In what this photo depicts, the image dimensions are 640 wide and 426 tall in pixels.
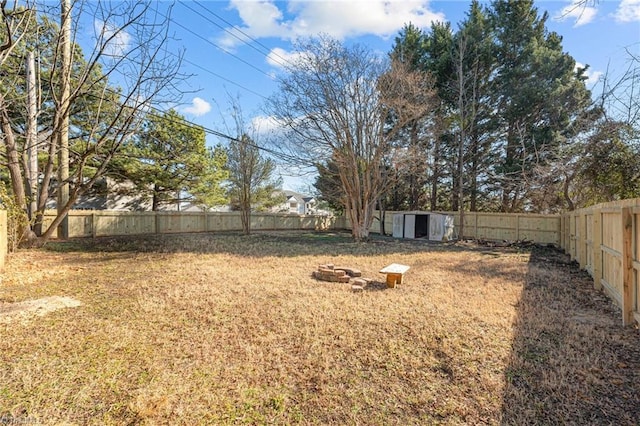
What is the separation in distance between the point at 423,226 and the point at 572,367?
13.6 meters

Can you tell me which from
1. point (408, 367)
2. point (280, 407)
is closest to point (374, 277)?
point (408, 367)

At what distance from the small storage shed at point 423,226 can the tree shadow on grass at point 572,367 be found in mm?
9901

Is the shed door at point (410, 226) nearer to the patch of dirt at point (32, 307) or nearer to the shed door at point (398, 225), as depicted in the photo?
the shed door at point (398, 225)

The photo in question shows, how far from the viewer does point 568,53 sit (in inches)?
583

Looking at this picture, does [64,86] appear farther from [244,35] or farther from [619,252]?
[619,252]

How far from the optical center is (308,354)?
2.65 metres

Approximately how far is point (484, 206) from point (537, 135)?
16.1 ft

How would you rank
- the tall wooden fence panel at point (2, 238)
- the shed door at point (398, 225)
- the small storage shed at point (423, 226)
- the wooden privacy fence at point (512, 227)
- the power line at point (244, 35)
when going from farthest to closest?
the shed door at point (398, 225) < the small storage shed at point (423, 226) < the wooden privacy fence at point (512, 227) < the power line at point (244, 35) < the tall wooden fence panel at point (2, 238)

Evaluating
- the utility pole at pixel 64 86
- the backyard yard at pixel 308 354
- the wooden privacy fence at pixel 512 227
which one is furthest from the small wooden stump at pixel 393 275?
the wooden privacy fence at pixel 512 227

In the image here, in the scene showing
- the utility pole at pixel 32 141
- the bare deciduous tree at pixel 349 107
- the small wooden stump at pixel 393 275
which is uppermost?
the bare deciduous tree at pixel 349 107

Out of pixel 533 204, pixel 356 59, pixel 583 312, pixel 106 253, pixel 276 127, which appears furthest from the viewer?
pixel 533 204

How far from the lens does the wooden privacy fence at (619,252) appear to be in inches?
128

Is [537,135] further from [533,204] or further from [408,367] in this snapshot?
[408,367]

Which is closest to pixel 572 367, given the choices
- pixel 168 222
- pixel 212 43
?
pixel 212 43
